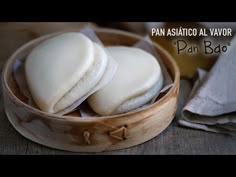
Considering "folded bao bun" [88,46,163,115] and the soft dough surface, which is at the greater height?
the soft dough surface

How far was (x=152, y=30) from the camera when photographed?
1.05 metres

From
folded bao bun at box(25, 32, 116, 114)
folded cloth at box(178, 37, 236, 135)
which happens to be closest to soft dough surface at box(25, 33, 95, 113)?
folded bao bun at box(25, 32, 116, 114)

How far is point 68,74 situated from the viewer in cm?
76

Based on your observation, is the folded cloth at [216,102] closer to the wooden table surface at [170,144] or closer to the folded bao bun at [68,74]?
the wooden table surface at [170,144]

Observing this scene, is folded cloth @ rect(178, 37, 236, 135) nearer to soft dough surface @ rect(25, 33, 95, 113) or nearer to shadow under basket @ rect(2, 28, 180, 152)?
shadow under basket @ rect(2, 28, 180, 152)

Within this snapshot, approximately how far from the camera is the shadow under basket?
2.35 ft

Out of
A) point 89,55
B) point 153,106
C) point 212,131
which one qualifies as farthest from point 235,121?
point 89,55

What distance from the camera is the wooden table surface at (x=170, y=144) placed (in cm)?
77

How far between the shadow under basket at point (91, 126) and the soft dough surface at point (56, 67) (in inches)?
1.5

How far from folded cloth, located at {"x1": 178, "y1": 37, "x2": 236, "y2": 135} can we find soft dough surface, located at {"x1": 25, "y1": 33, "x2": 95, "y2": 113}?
22 centimetres

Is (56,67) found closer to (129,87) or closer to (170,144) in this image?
(129,87)

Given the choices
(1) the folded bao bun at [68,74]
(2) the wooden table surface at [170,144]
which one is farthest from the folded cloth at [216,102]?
(1) the folded bao bun at [68,74]

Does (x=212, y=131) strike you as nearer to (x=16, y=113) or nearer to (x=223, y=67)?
(x=223, y=67)

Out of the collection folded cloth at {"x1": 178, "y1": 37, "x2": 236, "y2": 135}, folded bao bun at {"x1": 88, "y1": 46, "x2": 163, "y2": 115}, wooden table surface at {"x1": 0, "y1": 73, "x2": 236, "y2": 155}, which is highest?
folded bao bun at {"x1": 88, "y1": 46, "x2": 163, "y2": 115}
